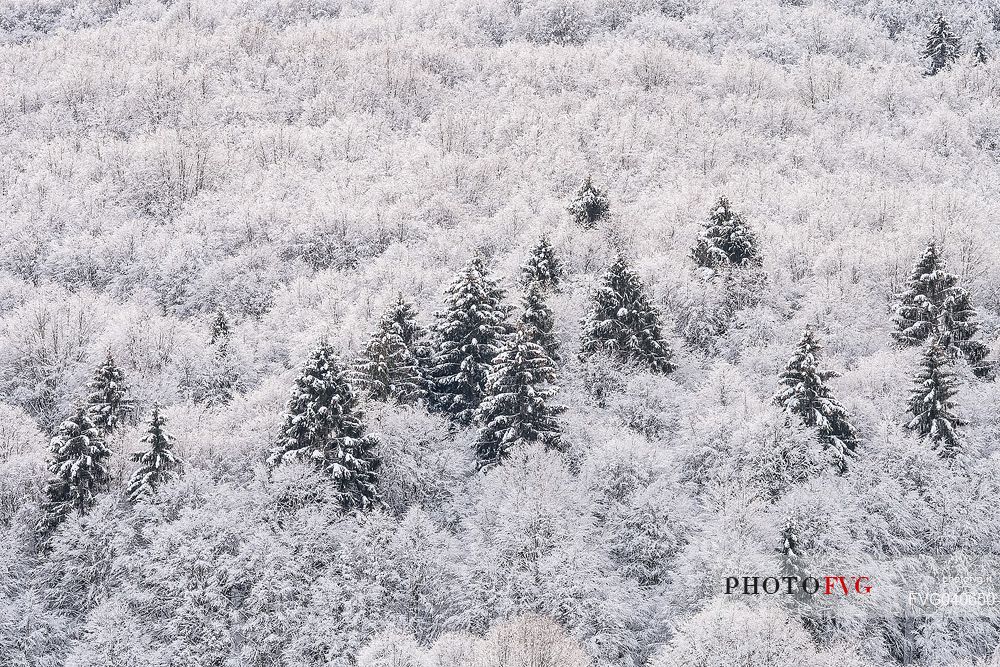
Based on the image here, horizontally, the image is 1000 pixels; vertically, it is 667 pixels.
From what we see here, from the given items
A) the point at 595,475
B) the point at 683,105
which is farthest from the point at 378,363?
the point at 683,105

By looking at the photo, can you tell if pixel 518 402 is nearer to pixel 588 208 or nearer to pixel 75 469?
pixel 75 469

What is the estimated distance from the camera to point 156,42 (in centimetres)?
11325

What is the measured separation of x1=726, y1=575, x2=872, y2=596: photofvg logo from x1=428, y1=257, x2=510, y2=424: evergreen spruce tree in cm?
1588

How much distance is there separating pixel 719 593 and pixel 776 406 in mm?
9841

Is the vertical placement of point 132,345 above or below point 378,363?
Result: below

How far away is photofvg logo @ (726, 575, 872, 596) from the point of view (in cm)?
3359

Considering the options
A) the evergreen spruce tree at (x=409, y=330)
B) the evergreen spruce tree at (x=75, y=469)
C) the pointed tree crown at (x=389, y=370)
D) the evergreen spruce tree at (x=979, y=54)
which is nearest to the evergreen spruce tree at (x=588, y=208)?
the evergreen spruce tree at (x=409, y=330)

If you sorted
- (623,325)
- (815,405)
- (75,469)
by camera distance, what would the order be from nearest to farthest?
(75,469) → (815,405) → (623,325)

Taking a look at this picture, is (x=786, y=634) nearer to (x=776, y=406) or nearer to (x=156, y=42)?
(x=776, y=406)

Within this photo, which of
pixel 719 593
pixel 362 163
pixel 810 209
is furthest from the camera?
pixel 362 163

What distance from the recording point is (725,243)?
54312 mm

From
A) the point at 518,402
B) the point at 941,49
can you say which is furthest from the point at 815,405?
the point at 941,49

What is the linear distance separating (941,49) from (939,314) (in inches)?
2716

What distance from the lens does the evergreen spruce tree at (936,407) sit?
37.8 metres
